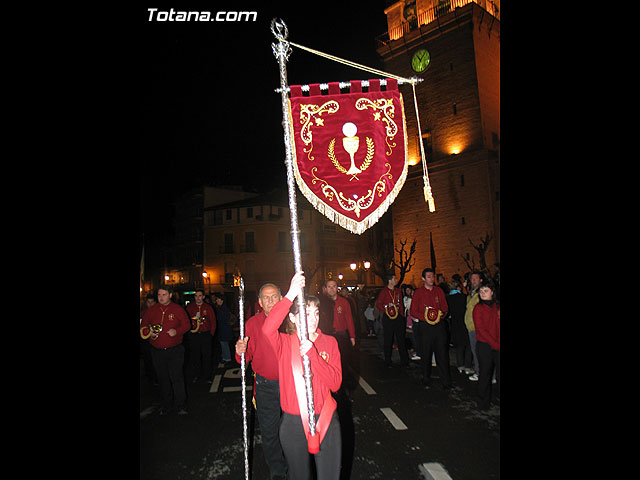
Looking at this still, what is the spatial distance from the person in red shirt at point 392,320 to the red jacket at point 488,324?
333 centimetres

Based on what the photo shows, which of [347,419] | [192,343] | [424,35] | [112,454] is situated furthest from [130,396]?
[424,35]

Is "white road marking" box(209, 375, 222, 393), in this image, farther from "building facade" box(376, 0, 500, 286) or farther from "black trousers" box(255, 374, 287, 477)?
"building facade" box(376, 0, 500, 286)

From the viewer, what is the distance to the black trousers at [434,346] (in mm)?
7719

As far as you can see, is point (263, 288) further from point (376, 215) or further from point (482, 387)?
point (482, 387)

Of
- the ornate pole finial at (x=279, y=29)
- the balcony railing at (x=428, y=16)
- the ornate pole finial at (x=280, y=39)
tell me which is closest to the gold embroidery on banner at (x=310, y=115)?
the ornate pole finial at (x=280, y=39)

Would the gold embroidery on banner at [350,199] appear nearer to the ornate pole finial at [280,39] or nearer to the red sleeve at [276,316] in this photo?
the ornate pole finial at [280,39]

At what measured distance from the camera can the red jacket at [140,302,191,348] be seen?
657 cm

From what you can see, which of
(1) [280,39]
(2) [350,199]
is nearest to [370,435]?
(2) [350,199]

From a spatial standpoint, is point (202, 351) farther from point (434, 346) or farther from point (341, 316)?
point (434, 346)

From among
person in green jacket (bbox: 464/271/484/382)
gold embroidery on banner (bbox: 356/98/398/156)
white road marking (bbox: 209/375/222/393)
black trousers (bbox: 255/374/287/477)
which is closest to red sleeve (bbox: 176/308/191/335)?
white road marking (bbox: 209/375/222/393)

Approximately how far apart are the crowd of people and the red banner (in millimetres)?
1003

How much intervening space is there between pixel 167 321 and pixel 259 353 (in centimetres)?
284

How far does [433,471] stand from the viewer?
416cm
